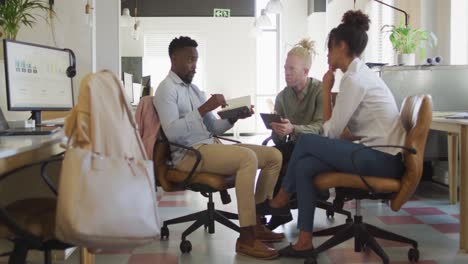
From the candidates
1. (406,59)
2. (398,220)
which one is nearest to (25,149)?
(398,220)

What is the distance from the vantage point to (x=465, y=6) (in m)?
4.84

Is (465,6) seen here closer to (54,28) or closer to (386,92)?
(386,92)

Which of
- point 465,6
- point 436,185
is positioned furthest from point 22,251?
point 465,6

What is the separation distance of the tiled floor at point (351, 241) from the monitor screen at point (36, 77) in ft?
2.86

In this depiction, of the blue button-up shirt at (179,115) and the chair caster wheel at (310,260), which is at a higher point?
the blue button-up shirt at (179,115)

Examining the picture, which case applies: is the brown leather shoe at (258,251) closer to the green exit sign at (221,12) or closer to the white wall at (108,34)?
the white wall at (108,34)

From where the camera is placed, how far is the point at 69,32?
395cm

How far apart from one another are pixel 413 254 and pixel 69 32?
9.95ft

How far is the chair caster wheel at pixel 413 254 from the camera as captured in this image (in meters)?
2.69

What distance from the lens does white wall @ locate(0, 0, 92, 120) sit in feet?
12.8

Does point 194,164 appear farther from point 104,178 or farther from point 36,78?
point 104,178

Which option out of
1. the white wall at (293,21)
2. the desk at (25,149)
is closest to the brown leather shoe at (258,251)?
the desk at (25,149)

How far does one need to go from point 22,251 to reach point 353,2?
24.6 ft

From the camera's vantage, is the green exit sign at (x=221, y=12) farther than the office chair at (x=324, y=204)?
Yes
